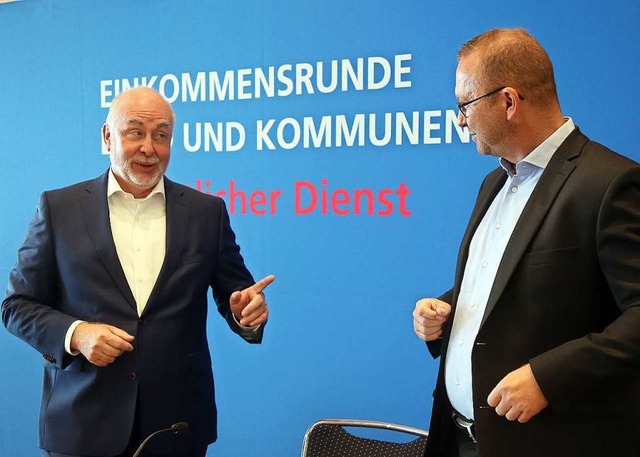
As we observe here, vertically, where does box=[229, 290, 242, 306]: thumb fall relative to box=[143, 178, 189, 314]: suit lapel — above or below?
below

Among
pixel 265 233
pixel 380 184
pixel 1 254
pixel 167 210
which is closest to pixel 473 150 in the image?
pixel 380 184

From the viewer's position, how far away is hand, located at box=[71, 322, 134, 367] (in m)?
1.96

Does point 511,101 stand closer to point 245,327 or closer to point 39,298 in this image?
point 245,327

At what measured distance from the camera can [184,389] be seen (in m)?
A: 2.18

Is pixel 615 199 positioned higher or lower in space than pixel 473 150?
lower

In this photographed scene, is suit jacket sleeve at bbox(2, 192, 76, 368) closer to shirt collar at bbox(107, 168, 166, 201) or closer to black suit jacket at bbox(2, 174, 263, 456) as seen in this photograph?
black suit jacket at bbox(2, 174, 263, 456)

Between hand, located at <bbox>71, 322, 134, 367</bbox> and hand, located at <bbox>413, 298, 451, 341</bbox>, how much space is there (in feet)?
2.64

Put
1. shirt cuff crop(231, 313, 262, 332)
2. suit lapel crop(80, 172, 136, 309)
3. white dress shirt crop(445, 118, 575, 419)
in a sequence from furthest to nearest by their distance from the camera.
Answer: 1. shirt cuff crop(231, 313, 262, 332)
2. suit lapel crop(80, 172, 136, 309)
3. white dress shirt crop(445, 118, 575, 419)

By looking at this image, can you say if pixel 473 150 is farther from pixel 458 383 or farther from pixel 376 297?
pixel 458 383

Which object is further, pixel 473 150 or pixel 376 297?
pixel 376 297

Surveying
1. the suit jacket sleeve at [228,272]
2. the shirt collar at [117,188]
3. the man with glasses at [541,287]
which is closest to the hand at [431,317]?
the man with glasses at [541,287]

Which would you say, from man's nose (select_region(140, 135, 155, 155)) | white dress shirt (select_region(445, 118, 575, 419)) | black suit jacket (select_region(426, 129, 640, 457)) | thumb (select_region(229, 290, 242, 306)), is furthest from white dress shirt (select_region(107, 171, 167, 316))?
black suit jacket (select_region(426, 129, 640, 457))

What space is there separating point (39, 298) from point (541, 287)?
1477 millimetres

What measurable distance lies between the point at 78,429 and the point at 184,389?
32 cm
